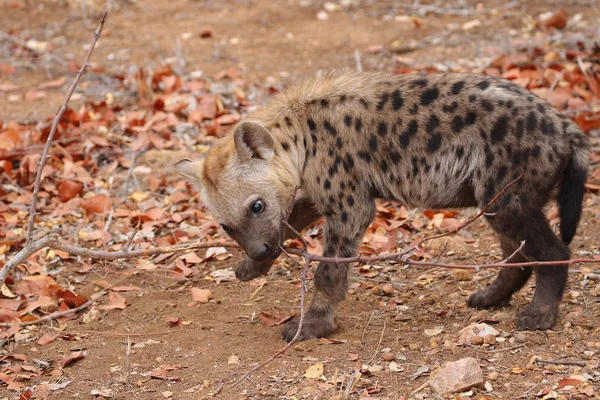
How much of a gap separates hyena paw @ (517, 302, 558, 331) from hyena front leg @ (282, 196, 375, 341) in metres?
1.08

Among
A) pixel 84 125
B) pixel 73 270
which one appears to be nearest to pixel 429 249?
pixel 73 270

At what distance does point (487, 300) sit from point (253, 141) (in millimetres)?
1791

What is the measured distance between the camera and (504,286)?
521 cm

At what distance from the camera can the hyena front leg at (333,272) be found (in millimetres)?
5027

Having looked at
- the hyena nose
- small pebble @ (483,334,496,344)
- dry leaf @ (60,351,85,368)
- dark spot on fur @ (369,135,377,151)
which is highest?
dark spot on fur @ (369,135,377,151)

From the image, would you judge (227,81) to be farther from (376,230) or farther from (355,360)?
(355,360)

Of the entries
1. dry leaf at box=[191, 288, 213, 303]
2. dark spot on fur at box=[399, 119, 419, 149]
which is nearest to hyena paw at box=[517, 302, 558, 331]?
dark spot on fur at box=[399, 119, 419, 149]

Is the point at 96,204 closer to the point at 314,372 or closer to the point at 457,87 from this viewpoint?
the point at 314,372

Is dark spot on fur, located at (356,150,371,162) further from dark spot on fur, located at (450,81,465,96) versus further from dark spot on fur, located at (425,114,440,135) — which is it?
dark spot on fur, located at (450,81,465,96)

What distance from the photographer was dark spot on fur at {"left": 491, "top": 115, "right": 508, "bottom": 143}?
15.7 feet

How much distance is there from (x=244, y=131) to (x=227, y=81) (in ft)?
14.5

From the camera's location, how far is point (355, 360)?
4617mm

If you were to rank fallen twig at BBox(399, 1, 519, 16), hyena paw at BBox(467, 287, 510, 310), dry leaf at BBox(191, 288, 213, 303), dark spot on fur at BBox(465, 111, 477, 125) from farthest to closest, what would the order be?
fallen twig at BBox(399, 1, 519, 16)
dry leaf at BBox(191, 288, 213, 303)
hyena paw at BBox(467, 287, 510, 310)
dark spot on fur at BBox(465, 111, 477, 125)

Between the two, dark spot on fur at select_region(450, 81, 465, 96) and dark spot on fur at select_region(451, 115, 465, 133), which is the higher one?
dark spot on fur at select_region(450, 81, 465, 96)
